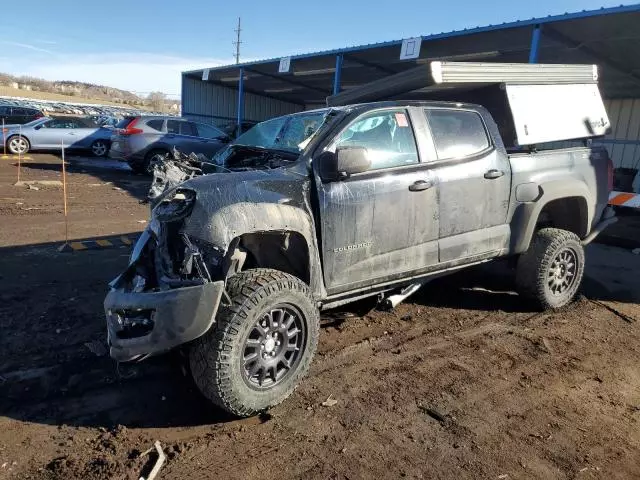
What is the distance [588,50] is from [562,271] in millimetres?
9588

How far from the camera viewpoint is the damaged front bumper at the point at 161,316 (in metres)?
2.94

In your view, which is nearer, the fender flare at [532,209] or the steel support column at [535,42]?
the fender flare at [532,209]

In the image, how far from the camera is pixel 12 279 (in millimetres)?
5492

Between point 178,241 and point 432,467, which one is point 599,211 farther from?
point 178,241

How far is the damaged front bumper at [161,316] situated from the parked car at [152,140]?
11637 mm

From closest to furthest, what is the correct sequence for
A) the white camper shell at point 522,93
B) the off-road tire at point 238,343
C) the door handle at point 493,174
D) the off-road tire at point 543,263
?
1. the off-road tire at point 238,343
2. the door handle at point 493,174
3. the white camper shell at point 522,93
4. the off-road tire at point 543,263

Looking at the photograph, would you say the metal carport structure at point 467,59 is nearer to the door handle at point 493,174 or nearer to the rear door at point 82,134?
the rear door at point 82,134

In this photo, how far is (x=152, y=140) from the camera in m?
14.5

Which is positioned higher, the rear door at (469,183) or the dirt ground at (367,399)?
the rear door at (469,183)

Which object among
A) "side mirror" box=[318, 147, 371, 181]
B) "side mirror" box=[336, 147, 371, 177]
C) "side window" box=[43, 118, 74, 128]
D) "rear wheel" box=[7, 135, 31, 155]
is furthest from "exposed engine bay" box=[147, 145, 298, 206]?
"side window" box=[43, 118, 74, 128]

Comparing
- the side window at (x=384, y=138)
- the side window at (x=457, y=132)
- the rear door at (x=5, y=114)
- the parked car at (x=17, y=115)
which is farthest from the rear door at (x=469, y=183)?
the parked car at (x=17, y=115)

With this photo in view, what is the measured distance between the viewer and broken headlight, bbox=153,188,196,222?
3.21 metres

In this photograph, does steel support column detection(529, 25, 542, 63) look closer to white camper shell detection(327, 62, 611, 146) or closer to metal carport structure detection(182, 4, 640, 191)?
metal carport structure detection(182, 4, 640, 191)

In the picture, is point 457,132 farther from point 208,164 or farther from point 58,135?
point 58,135
